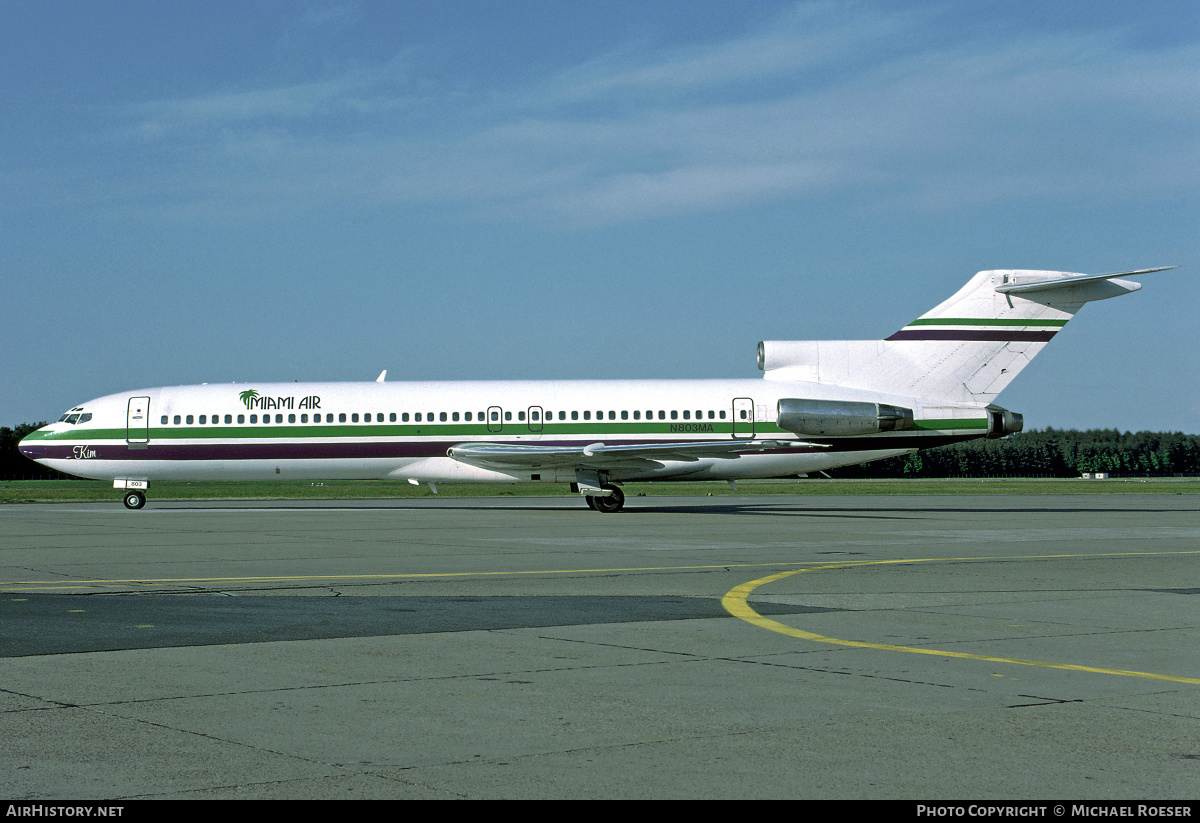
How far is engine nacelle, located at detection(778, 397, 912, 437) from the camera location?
1253 inches

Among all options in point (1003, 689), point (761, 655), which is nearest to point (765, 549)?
point (761, 655)

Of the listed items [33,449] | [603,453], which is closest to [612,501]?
[603,453]

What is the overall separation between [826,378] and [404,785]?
1158 inches

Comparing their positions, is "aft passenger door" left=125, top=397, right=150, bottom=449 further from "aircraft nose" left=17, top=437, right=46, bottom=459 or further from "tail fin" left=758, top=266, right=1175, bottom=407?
"tail fin" left=758, top=266, right=1175, bottom=407

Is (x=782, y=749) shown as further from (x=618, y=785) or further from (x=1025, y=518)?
(x=1025, y=518)

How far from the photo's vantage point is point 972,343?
3238 centimetres

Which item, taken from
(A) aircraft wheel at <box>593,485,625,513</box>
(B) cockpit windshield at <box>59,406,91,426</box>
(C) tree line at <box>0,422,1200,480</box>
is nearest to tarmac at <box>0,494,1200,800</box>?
(A) aircraft wheel at <box>593,485,625,513</box>

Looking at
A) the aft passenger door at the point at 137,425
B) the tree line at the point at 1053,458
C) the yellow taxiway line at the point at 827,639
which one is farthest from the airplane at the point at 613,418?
the tree line at the point at 1053,458

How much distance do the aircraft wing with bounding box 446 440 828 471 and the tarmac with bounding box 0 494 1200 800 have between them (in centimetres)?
1372

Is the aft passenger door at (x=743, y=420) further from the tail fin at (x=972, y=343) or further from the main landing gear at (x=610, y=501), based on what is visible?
the main landing gear at (x=610, y=501)

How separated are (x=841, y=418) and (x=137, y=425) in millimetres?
20061

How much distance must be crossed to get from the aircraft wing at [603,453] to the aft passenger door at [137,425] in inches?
356

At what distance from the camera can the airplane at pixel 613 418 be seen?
32062 millimetres

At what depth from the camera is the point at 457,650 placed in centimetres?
872
